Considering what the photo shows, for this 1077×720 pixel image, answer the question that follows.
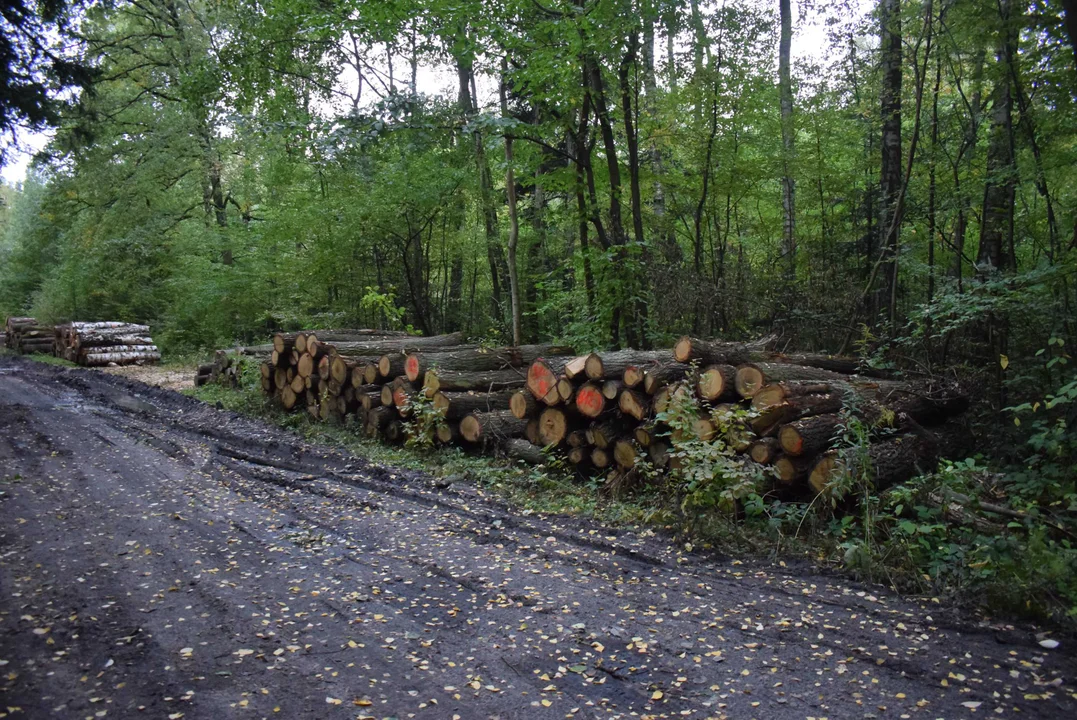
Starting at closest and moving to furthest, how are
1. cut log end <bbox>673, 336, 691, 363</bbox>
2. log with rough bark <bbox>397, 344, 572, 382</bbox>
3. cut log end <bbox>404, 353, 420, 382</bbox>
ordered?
cut log end <bbox>673, 336, 691, 363</bbox> < cut log end <bbox>404, 353, 420, 382</bbox> < log with rough bark <bbox>397, 344, 572, 382</bbox>

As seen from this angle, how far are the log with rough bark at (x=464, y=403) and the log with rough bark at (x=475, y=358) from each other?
0.58 m

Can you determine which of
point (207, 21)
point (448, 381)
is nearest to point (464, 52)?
point (448, 381)

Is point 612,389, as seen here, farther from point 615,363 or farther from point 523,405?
point 523,405

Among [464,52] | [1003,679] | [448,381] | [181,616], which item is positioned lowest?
[1003,679]

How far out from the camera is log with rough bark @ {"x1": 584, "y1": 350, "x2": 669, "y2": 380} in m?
6.88

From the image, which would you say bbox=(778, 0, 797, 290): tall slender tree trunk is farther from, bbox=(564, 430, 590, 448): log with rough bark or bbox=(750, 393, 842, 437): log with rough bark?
bbox=(564, 430, 590, 448): log with rough bark

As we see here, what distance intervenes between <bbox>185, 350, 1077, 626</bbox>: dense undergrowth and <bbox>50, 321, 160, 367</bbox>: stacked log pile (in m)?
16.8

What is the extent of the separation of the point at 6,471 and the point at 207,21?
1857cm

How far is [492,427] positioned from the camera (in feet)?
26.3

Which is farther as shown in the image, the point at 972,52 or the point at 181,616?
the point at 972,52

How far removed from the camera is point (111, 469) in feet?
23.5

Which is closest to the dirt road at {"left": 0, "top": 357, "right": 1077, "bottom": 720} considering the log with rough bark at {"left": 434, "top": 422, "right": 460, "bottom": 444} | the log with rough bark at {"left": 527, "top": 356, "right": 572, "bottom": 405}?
the log with rough bark at {"left": 527, "top": 356, "right": 572, "bottom": 405}

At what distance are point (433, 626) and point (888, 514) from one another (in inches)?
134

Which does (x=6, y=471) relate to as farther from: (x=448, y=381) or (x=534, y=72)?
(x=534, y=72)
